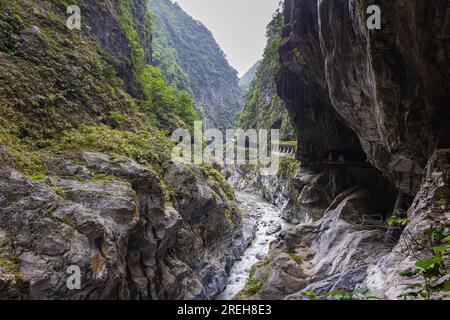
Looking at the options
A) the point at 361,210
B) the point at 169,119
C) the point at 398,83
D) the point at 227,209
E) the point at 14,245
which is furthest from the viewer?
the point at 169,119

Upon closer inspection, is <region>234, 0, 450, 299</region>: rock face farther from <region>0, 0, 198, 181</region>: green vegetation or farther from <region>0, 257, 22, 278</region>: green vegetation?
<region>0, 0, 198, 181</region>: green vegetation

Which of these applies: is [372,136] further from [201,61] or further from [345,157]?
[201,61]

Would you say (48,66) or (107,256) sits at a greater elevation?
(48,66)

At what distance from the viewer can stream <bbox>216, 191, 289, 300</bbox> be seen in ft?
62.9

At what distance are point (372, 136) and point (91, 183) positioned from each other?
13001mm

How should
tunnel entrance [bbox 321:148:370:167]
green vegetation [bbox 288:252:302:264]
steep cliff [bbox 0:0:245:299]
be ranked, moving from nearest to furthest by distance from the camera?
steep cliff [bbox 0:0:245:299], green vegetation [bbox 288:252:302:264], tunnel entrance [bbox 321:148:370:167]

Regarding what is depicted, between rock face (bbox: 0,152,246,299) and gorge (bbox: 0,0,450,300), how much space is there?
53mm

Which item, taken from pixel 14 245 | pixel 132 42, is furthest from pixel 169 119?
pixel 14 245

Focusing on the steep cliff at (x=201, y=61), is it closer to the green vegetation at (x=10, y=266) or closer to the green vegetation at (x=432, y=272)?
the green vegetation at (x=10, y=266)

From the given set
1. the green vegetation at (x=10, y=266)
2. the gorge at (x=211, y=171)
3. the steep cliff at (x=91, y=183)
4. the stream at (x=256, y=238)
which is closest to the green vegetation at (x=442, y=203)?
the gorge at (x=211, y=171)

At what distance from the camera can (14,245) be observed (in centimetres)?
805

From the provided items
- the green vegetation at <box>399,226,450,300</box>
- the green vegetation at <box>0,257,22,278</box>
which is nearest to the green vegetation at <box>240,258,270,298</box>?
the green vegetation at <box>399,226,450,300</box>

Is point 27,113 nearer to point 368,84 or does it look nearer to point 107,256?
point 107,256
